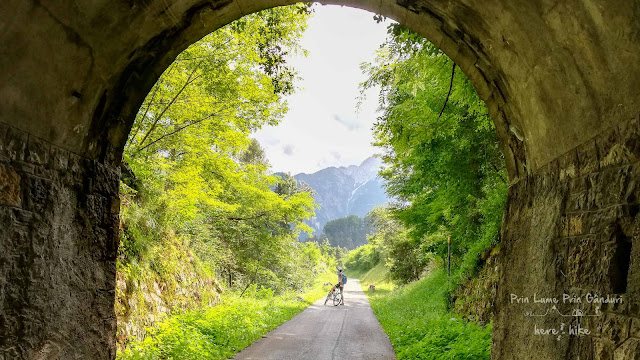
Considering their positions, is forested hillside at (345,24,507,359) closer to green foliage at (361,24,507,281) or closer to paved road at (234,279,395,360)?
green foliage at (361,24,507,281)

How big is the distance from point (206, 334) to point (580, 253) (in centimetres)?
719

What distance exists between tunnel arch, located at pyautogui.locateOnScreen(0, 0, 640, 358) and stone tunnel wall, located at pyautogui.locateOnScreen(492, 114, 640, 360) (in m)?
0.01

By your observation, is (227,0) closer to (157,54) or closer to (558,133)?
(157,54)

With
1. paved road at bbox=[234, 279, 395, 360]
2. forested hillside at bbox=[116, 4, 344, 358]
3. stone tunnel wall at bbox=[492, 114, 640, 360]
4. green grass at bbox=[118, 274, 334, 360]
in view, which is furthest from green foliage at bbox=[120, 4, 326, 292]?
stone tunnel wall at bbox=[492, 114, 640, 360]

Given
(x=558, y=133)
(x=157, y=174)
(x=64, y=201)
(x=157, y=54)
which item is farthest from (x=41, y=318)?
(x=157, y=174)

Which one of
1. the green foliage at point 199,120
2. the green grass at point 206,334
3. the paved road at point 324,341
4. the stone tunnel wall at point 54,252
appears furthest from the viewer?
the paved road at point 324,341

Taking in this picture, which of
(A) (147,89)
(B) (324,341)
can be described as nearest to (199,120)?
(A) (147,89)

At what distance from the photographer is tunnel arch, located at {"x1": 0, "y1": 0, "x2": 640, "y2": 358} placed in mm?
2492

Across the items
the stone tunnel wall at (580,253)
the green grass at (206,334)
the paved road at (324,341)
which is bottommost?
the paved road at (324,341)

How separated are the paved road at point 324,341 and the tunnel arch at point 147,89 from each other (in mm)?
3771

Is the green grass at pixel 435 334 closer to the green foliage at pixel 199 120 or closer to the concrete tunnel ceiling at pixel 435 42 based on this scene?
the concrete tunnel ceiling at pixel 435 42

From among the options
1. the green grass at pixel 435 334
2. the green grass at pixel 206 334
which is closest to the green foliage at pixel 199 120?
the green grass at pixel 206 334

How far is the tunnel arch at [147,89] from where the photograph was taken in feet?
8.18

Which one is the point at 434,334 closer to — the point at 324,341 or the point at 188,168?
the point at 324,341
